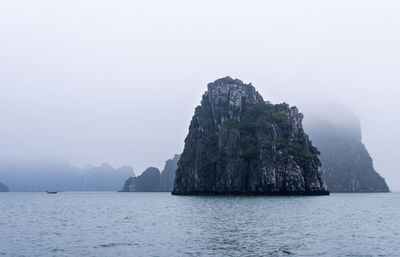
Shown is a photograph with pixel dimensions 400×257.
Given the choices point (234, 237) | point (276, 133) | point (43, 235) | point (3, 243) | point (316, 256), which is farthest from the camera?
point (276, 133)

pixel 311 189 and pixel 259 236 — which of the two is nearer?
pixel 259 236

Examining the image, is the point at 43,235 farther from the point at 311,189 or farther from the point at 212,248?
the point at 311,189

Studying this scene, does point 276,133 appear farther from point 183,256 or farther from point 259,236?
point 183,256

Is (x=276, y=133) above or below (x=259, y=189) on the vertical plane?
above

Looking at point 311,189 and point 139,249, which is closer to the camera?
point 139,249

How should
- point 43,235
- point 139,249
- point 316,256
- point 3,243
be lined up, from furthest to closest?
point 43,235, point 3,243, point 139,249, point 316,256

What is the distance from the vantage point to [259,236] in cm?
4519

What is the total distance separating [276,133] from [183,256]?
6237 inches

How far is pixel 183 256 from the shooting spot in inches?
1347

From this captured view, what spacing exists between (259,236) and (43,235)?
1003 inches

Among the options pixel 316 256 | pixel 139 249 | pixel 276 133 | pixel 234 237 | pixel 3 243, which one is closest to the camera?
pixel 316 256

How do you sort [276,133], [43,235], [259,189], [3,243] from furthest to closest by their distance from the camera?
[276,133], [259,189], [43,235], [3,243]

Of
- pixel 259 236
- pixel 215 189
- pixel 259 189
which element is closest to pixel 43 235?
pixel 259 236

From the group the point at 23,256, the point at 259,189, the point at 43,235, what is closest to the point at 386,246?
the point at 23,256
